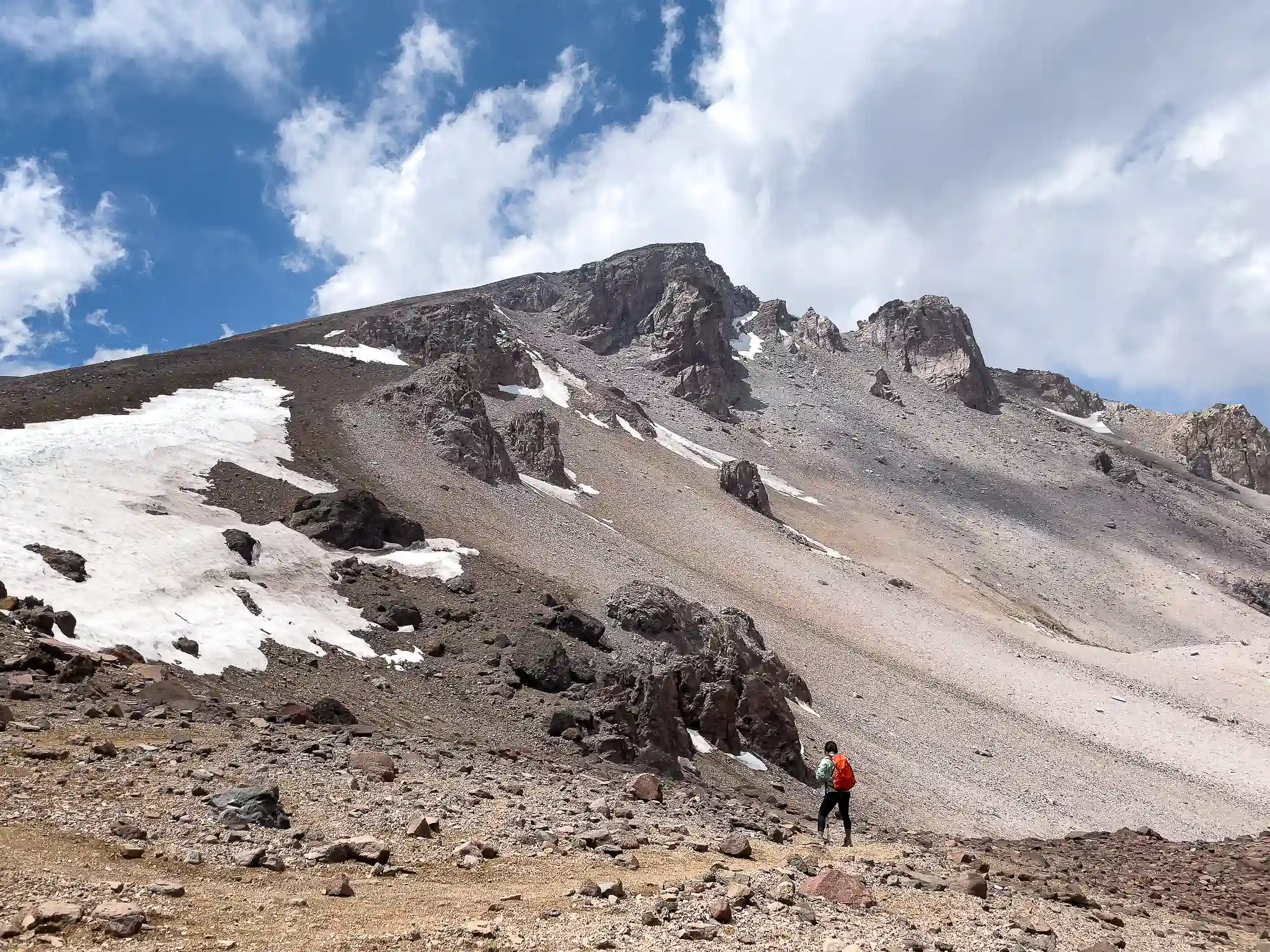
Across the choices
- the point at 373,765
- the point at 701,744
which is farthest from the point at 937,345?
the point at 373,765

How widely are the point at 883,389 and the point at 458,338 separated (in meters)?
59.5

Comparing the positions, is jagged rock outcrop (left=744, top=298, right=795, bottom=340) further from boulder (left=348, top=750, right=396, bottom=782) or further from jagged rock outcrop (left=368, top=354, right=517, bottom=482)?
boulder (left=348, top=750, right=396, bottom=782)

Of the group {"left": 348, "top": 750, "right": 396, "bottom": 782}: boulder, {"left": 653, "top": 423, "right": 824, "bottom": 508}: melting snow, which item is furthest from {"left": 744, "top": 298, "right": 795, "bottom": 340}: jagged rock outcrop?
{"left": 348, "top": 750, "right": 396, "bottom": 782}: boulder

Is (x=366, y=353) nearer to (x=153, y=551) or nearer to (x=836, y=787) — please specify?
(x=153, y=551)

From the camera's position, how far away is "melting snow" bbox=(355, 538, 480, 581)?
25.3 m

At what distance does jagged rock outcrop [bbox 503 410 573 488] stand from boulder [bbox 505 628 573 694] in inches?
1154

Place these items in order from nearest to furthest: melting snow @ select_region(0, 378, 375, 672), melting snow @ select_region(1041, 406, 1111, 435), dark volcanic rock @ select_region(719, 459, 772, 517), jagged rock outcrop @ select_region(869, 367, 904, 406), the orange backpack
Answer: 1. the orange backpack
2. melting snow @ select_region(0, 378, 375, 672)
3. dark volcanic rock @ select_region(719, 459, 772, 517)
4. jagged rock outcrop @ select_region(869, 367, 904, 406)
5. melting snow @ select_region(1041, 406, 1111, 435)

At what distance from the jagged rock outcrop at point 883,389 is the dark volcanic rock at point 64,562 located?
316ft

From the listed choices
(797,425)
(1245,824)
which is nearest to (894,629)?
(1245,824)

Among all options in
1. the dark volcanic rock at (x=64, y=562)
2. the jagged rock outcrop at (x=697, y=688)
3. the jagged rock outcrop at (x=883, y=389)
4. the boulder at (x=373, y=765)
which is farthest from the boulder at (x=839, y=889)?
the jagged rock outcrop at (x=883, y=389)

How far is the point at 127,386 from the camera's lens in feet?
129

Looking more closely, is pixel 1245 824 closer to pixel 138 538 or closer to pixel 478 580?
pixel 478 580

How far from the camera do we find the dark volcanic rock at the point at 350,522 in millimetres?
25641

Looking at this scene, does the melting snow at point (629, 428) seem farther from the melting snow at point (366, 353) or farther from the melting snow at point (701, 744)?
the melting snow at point (701, 744)
